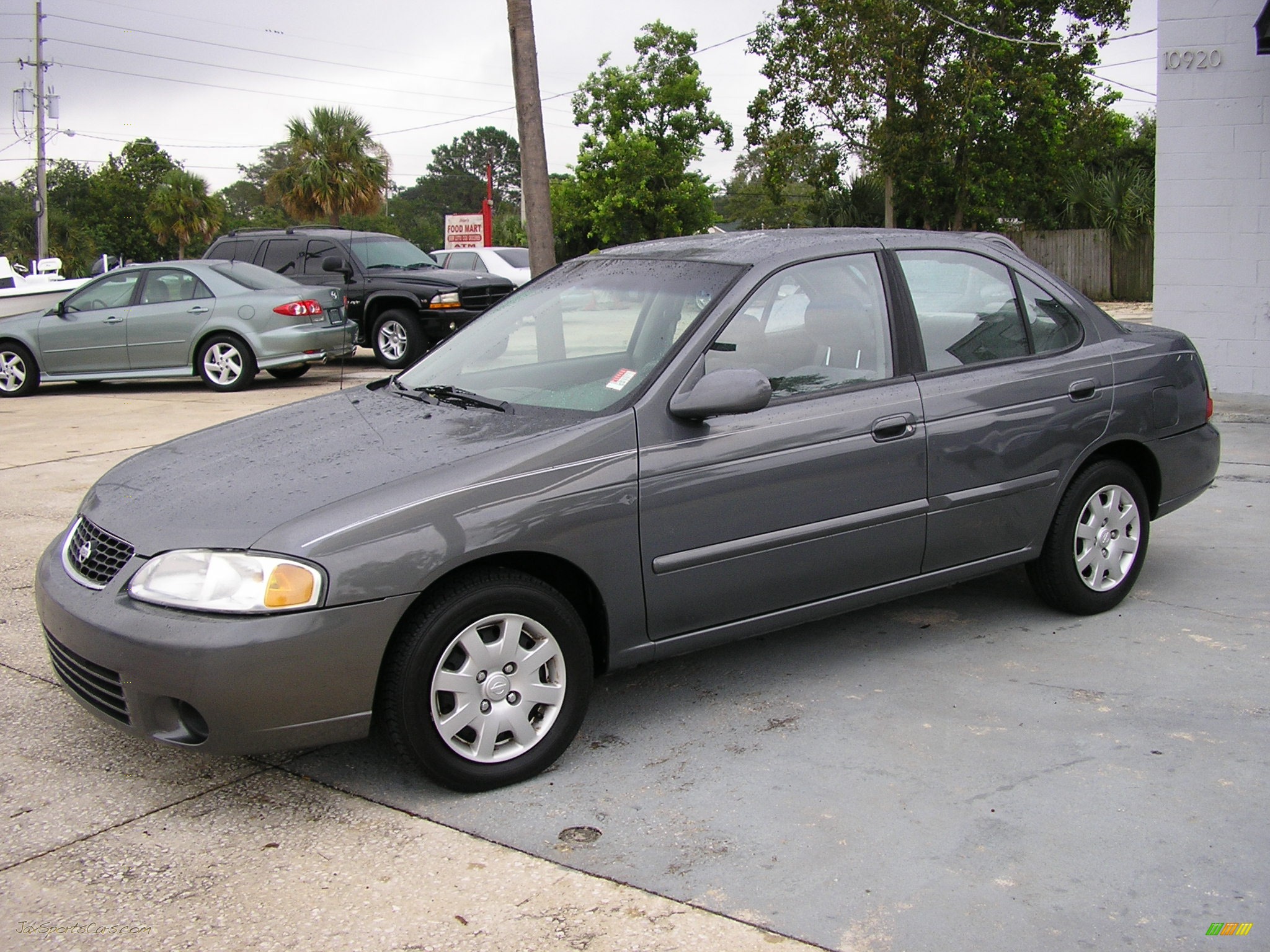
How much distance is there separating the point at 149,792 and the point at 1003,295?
3.54m

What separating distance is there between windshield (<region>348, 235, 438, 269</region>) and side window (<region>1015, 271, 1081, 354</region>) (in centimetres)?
1209

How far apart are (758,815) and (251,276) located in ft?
40.2

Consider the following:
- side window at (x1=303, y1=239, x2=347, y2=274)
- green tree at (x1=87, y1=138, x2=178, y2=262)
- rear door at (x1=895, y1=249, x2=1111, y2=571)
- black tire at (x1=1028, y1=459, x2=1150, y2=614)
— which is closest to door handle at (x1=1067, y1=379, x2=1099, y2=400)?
rear door at (x1=895, y1=249, x2=1111, y2=571)

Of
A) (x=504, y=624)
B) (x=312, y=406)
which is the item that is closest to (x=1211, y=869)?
(x=504, y=624)

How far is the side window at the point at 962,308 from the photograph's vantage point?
453 cm

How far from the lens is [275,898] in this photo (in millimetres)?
2975

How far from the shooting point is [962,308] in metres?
4.66

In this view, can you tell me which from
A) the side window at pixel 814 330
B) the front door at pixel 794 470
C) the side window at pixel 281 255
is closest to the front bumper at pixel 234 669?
the front door at pixel 794 470

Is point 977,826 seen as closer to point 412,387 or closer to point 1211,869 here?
point 1211,869

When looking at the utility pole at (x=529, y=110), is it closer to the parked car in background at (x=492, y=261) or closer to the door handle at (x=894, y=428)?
the door handle at (x=894, y=428)

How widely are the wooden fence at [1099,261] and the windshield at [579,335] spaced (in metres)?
27.4

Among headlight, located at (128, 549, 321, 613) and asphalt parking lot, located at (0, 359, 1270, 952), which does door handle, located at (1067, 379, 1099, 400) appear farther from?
headlight, located at (128, 549, 321, 613)

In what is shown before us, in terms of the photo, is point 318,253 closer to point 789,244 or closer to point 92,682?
point 789,244

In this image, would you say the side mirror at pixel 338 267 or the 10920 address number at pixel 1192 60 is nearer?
the 10920 address number at pixel 1192 60
